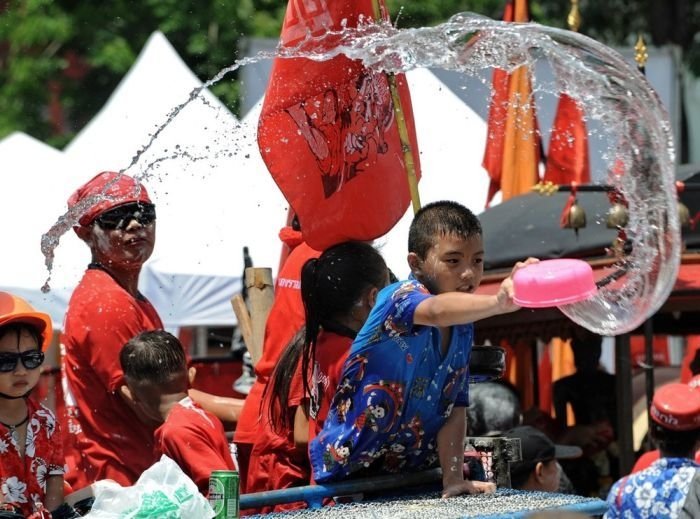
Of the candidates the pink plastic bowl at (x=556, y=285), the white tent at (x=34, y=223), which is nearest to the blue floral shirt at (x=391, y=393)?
the pink plastic bowl at (x=556, y=285)

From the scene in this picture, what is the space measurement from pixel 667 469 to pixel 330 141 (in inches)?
69.5

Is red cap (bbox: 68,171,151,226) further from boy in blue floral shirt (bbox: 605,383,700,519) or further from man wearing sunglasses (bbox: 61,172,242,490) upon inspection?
boy in blue floral shirt (bbox: 605,383,700,519)

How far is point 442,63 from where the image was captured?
4.57 metres

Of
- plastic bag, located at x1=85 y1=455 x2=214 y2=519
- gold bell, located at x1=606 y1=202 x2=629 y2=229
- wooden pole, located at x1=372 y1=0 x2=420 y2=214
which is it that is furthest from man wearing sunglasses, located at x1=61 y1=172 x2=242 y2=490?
gold bell, located at x1=606 y1=202 x2=629 y2=229

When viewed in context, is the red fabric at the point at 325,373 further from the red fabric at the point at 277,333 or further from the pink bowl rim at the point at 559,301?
the pink bowl rim at the point at 559,301

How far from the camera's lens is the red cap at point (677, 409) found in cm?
432

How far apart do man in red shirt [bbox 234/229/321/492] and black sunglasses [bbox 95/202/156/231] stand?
602mm

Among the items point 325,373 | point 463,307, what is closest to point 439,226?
point 463,307

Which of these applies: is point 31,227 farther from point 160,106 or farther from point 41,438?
point 41,438

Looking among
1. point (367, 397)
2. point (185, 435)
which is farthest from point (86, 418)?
point (367, 397)

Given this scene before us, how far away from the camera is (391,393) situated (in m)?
4.14

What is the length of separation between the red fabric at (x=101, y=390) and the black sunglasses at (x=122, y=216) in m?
0.22

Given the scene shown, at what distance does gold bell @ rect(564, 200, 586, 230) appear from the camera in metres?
7.27

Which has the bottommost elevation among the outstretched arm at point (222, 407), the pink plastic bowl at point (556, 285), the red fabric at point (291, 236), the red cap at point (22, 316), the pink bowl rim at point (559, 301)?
the outstretched arm at point (222, 407)
